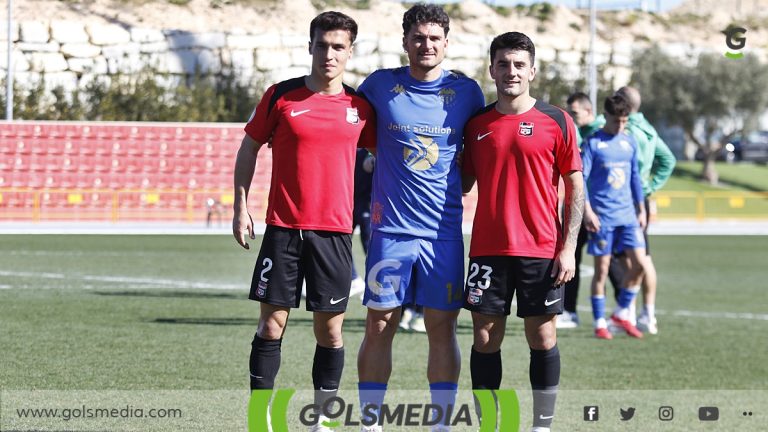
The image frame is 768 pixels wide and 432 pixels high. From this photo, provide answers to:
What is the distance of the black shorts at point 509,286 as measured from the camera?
610 cm

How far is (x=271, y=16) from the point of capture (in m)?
52.4

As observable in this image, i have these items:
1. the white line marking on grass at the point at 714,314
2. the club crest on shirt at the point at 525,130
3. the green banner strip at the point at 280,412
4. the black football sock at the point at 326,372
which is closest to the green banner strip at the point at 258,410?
the green banner strip at the point at 280,412

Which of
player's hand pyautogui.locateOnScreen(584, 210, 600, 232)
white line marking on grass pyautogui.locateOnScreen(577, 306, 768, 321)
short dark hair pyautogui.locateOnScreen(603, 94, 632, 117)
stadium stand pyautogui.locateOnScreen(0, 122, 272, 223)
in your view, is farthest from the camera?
stadium stand pyautogui.locateOnScreen(0, 122, 272, 223)

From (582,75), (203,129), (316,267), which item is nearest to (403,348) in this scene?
(316,267)

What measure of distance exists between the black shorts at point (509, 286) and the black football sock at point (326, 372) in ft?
2.45

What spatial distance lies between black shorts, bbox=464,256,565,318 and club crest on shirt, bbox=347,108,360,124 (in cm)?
90

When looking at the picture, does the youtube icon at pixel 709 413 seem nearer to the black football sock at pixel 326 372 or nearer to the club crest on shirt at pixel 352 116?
the black football sock at pixel 326 372

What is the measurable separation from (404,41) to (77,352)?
425 centimetres

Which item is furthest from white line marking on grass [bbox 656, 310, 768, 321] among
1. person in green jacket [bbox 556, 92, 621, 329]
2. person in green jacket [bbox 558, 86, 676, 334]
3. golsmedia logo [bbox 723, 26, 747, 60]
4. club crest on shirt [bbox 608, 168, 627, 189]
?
golsmedia logo [bbox 723, 26, 747, 60]

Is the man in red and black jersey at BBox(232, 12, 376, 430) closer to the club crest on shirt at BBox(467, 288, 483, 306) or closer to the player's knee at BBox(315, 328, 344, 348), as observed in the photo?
the player's knee at BBox(315, 328, 344, 348)

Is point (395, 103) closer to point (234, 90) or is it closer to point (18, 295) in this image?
point (18, 295)

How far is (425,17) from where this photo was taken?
19.8 ft

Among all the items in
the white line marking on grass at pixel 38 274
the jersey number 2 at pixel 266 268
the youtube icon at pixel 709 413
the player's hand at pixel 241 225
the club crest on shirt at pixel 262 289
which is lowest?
the white line marking on grass at pixel 38 274

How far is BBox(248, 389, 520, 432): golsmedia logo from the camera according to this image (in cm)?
614
